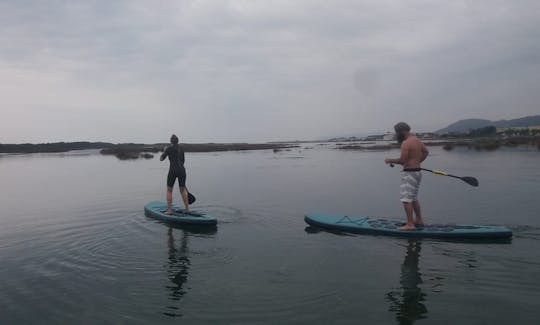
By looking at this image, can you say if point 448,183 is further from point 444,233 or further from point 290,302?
point 290,302

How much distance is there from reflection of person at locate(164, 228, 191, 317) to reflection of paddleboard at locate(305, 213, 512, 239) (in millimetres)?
3780

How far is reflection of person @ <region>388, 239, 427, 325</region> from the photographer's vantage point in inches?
230

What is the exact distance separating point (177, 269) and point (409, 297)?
14.5ft

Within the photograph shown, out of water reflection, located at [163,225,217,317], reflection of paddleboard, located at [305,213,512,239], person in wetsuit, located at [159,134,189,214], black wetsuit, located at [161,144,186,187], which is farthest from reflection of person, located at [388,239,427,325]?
black wetsuit, located at [161,144,186,187]

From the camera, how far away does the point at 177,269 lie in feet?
26.6

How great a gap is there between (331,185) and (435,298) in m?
15.1

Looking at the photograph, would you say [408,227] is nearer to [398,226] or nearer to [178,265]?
[398,226]

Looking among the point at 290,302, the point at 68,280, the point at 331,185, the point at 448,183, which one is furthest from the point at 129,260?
the point at 448,183

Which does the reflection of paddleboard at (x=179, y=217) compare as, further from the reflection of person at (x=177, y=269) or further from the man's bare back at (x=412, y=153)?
the man's bare back at (x=412, y=153)

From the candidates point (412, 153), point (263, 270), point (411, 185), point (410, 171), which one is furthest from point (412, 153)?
point (263, 270)

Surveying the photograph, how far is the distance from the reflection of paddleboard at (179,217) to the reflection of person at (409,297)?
5.71 metres

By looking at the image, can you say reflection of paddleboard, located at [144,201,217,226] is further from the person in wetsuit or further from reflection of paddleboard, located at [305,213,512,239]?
reflection of paddleboard, located at [305,213,512,239]

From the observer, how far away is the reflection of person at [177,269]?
683cm

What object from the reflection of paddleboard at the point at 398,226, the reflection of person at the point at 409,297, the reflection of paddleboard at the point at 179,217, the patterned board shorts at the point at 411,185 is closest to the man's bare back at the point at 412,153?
the patterned board shorts at the point at 411,185
